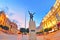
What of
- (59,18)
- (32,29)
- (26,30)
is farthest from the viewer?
(59,18)

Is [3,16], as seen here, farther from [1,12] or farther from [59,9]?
[59,9]

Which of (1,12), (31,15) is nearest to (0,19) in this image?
(1,12)

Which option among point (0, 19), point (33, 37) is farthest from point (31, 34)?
point (0, 19)

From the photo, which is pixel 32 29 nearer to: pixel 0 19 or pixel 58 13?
pixel 58 13

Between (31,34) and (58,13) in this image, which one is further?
(58,13)

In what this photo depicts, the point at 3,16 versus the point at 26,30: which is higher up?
the point at 3,16

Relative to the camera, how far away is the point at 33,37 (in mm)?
32062

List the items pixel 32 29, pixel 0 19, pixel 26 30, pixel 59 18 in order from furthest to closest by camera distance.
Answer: pixel 0 19 → pixel 59 18 → pixel 26 30 → pixel 32 29

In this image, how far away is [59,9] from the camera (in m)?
69.1

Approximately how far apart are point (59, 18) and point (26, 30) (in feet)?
47.5

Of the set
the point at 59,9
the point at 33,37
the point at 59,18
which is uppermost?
the point at 59,9

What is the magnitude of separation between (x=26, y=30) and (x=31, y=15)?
73.3 ft

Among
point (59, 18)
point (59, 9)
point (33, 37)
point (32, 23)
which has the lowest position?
point (33, 37)

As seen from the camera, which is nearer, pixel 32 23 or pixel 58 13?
pixel 32 23
